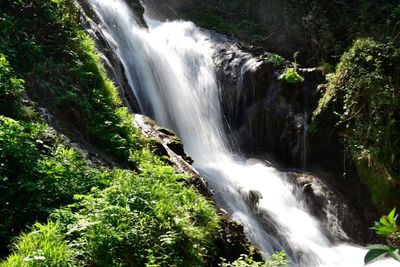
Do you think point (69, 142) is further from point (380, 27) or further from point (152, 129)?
point (380, 27)

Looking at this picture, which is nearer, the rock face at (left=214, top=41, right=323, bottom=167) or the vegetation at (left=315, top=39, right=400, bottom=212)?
the vegetation at (left=315, top=39, right=400, bottom=212)

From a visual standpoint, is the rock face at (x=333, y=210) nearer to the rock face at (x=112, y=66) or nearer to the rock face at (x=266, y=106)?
the rock face at (x=266, y=106)

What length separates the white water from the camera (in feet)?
26.3

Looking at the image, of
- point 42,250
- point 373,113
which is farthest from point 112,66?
point 373,113

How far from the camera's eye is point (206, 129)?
12.3m

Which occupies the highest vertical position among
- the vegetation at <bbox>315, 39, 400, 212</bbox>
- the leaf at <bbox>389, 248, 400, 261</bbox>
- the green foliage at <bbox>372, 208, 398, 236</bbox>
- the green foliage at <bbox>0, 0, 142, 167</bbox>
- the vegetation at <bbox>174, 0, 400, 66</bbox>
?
the vegetation at <bbox>174, 0, 400, 66</bbox>

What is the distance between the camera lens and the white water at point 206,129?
8.03 metres

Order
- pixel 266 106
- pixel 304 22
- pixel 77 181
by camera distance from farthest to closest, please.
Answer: pixel 304 22, pixel 266 106, pixel 77 181

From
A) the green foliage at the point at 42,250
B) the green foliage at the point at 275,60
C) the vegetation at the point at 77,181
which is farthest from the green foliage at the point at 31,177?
the green foliage at the point at 275,60

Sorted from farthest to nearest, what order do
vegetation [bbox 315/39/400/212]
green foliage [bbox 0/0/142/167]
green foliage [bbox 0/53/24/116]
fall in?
vegetation [bbox 315/39/400/212] < green foliage [bbox 0/0/142/167] < green foliage [bbox 0/53/24/116]

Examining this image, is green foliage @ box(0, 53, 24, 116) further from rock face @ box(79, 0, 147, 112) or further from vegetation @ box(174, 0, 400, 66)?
vegetation @ box(174, 0, 400, 66)

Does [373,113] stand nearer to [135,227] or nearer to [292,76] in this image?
[292,76]

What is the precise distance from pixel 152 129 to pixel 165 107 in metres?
3.96

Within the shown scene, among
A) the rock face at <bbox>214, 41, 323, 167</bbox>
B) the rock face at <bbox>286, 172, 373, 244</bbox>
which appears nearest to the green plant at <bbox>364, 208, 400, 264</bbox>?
the rock face at <bbox>286, 172, 373, 244</bbox>
